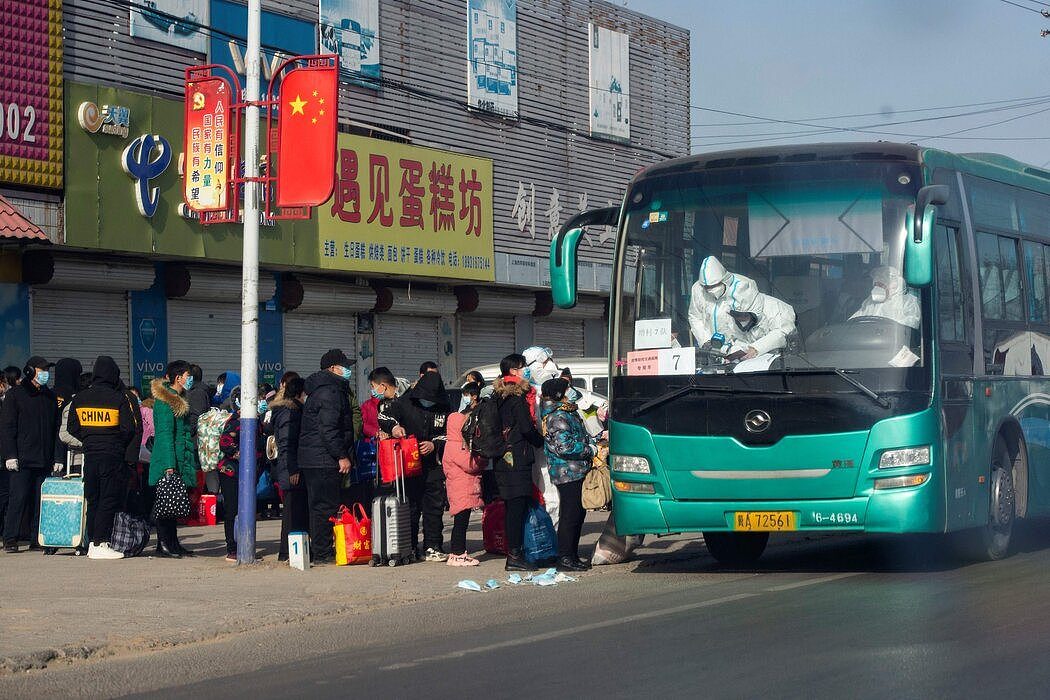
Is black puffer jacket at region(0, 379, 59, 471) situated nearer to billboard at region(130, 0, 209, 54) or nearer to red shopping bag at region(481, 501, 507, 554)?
red shopping bag at region(481, 501, 507, 554)

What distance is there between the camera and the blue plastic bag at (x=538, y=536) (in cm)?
1362

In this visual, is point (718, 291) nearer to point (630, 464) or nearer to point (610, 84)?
point (630, 464)

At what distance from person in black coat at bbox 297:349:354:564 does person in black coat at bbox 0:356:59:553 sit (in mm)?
3202

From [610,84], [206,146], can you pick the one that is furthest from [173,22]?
[610,84]

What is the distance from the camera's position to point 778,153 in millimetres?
12383

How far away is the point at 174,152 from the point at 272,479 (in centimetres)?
858

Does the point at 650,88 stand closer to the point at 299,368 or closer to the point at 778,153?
the point at 299,368

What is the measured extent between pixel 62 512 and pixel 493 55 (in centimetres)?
1779

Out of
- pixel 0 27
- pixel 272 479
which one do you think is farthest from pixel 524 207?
pixel 272 479

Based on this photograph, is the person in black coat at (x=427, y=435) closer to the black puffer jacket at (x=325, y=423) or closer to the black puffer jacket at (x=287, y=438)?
the black puffer jacket at (x=325, y=423)

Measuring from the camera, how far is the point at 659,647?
885cm

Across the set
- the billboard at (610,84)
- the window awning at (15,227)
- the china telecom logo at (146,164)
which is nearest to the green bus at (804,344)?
the window awning at (15,227)

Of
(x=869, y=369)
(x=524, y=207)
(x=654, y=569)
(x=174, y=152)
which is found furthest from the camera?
(x=524, y=207)

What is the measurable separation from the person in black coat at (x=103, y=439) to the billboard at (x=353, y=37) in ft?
41.3
